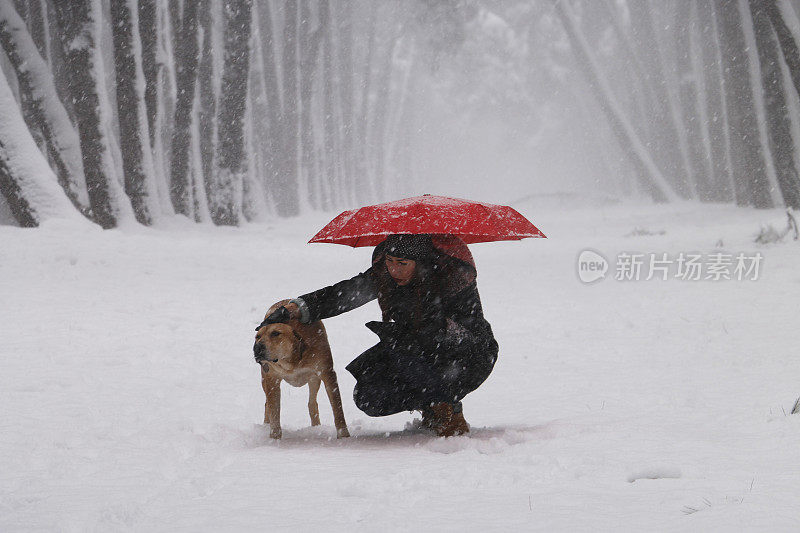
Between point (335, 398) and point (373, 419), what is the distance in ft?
4.56

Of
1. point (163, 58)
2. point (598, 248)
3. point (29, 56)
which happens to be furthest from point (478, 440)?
point (163, 58)

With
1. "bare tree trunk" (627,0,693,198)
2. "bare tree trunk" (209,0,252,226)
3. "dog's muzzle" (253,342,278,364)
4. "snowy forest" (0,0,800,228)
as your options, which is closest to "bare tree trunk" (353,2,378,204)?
"snowy forest" (0,0,800,228)

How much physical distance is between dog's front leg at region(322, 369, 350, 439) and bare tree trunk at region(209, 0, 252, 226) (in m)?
16.3

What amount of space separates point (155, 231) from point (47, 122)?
115 inches

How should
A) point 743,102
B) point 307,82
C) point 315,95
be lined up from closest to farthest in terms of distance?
1. point 743,102
2. point 307,82
3. point 315,95

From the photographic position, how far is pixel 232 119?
19375 mm

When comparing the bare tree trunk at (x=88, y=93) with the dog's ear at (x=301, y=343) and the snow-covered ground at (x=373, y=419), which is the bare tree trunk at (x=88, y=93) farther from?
the dog's ear at (x=301, y=343)

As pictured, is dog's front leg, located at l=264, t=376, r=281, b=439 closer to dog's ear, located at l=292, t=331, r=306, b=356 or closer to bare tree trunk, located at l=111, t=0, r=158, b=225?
dog's ear, located at l=292, t=331, r=306, b=356

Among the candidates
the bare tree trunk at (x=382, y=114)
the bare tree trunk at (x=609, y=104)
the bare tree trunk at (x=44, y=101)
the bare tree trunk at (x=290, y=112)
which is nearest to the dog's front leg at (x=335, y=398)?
the bare tree trunk at (x=44, y=101)

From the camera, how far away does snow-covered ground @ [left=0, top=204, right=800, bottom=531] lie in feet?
9.20

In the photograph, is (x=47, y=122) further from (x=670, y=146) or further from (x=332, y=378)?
(x=670, y=146)

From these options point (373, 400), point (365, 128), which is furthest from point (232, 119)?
point (365, 128)

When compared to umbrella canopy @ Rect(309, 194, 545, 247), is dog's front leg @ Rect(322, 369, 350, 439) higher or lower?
lower

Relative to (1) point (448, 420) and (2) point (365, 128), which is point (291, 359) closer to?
(1) point (448, 420)
